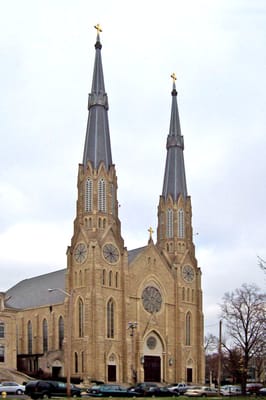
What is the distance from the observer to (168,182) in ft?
329

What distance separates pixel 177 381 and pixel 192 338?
6870mm

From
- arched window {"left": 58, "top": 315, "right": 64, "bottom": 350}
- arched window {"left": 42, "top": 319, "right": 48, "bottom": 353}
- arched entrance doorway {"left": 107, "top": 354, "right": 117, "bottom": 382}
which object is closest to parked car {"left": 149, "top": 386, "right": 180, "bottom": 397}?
arched entrance doorway {"left": 107, "top": 354, "right": 117, "bottom": 382}

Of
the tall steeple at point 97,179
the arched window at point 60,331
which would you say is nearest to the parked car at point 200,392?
the tall steeple at point 97,179

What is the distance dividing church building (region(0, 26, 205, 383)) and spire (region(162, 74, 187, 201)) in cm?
15

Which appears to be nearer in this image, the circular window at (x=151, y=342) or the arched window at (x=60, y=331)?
the circular window at (x=151, y=342)

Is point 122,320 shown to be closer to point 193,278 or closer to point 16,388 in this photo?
point 193,278

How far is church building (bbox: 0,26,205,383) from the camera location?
270 feet

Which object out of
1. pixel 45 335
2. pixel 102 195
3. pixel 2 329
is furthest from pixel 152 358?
pixel 102 195

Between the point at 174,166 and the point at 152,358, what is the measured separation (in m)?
27.9

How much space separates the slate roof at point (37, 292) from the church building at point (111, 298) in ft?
1.07

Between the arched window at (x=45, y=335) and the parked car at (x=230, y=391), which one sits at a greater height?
the arched window at (x=45, y=335)

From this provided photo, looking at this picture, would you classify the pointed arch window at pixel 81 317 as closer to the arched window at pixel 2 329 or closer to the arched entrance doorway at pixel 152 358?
the arched window at pixel 2 329

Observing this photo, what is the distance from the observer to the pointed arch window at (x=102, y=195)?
87.9 metres

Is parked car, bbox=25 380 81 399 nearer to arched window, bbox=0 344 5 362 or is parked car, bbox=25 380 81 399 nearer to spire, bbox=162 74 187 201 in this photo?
arched window, bbox=0 344 5 362
